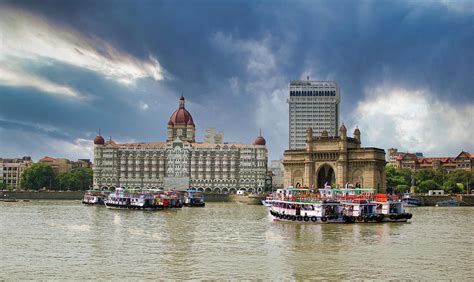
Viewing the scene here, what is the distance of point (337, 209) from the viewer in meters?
72.6

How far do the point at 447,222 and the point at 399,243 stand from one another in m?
27.9

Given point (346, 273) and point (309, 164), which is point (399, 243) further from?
point (309, 164)

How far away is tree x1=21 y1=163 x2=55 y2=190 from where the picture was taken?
184000mm

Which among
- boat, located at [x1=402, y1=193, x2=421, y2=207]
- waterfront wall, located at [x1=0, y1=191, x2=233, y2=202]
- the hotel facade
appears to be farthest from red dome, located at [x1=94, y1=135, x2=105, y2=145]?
boat, located at [x1=402, y1=193, x2=421, y2=207]

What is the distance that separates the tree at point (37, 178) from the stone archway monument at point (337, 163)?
2975 inches

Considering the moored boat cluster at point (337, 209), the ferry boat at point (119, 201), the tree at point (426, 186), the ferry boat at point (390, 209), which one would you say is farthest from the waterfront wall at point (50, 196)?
the ferry boat at point (390, 209)

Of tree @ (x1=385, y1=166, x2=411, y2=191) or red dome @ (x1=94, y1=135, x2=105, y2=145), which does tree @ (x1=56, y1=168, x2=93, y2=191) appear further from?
tree @ (x1=385, y1=166, x2=411, y2=191)

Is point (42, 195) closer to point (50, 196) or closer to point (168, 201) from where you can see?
point (50, 196)

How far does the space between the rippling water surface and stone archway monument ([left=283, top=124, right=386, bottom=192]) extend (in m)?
58.4

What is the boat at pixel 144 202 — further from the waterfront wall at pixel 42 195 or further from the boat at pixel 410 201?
the waterfront wall at pixel 42 195

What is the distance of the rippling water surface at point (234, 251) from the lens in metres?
36.8

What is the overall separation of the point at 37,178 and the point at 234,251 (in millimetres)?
147981

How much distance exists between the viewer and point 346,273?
36.6 metres

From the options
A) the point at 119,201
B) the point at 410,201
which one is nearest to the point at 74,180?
the point at 119,201
